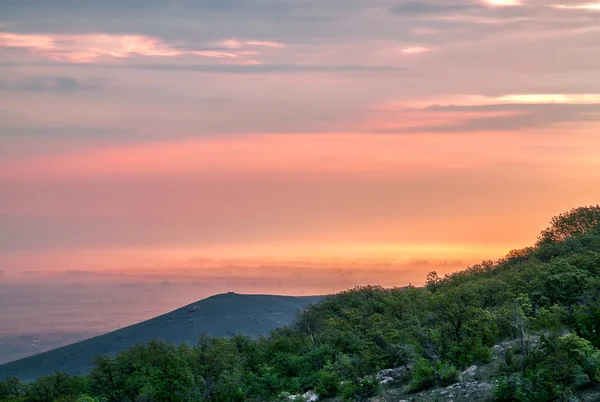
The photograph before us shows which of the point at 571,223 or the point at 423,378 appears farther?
the point at 571,223

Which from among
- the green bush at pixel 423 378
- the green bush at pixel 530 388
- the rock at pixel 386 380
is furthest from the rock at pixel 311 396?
the green bush at pixel 530 388

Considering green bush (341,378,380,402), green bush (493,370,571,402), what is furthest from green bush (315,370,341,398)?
green bush (493,370,571,402)

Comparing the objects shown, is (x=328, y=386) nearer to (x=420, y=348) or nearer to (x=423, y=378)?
(x=420, y=348)

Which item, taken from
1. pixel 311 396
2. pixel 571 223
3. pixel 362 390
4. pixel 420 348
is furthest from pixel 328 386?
pixel 571 223

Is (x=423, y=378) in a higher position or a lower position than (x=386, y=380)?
higher

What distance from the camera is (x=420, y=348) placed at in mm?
97062

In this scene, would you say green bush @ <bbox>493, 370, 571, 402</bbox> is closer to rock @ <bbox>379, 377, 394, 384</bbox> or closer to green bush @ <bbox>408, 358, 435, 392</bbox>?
green bush @ <bbox>408, 358, 435, 392</bbox>

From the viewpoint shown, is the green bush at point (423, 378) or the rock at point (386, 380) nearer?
the green bush at point (423, 378)

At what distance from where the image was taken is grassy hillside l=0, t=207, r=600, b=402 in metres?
75.4

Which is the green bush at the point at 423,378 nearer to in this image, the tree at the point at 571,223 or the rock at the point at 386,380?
the rock at the point at 386,380

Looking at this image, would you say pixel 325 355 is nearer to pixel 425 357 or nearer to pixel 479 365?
pixel 425 357

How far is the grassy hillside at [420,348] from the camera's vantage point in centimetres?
7538

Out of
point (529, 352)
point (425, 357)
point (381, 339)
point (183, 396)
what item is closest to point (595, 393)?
point (529, 352)

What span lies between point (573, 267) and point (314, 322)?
7165 centimetres
